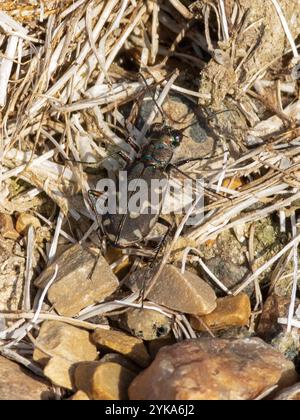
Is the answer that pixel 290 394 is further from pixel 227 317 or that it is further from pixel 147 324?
pixel 147 324

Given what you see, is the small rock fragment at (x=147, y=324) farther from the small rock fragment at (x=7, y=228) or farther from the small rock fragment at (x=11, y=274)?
the small rock fragment at (x=7, y=228)

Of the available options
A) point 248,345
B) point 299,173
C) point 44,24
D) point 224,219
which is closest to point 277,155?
point 299,173

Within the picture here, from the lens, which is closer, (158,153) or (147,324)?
(147,324)

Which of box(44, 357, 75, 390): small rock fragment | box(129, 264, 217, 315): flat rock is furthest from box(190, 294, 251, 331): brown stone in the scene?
box(44, 357, 75, 390): small rock fragment

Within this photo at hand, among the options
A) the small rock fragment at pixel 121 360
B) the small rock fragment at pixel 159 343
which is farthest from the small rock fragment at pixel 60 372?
the small rock fragment at pixel 159 343

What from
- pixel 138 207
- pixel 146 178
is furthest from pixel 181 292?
pixel 146 178

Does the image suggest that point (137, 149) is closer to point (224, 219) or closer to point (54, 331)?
point (224, 219)
